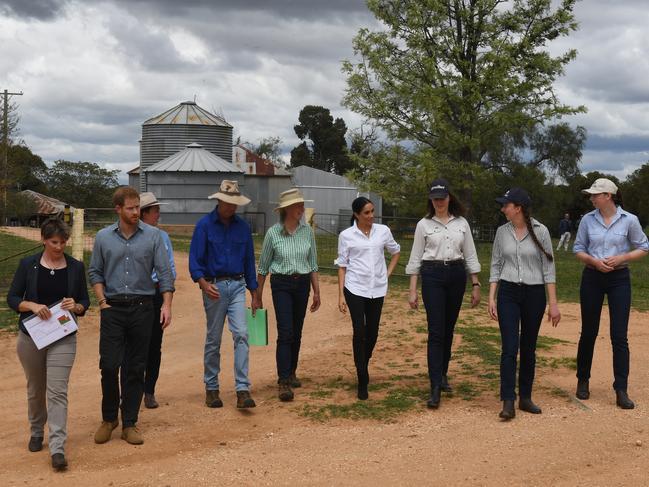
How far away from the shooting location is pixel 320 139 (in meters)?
93.2

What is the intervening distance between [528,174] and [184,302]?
36912 millimetres

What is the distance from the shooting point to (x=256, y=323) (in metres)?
7.84

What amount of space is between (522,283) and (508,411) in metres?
1.06

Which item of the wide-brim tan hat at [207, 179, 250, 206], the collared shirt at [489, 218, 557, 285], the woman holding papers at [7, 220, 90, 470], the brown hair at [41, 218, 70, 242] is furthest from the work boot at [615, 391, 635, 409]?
the brown hair at [41, 218, 70, 242]

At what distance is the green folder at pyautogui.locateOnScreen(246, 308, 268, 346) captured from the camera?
7.84 m

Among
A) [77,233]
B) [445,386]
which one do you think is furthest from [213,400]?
[77,233]

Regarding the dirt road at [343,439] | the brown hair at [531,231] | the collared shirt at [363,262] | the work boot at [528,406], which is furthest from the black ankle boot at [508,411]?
the collared shirt at [363,262]

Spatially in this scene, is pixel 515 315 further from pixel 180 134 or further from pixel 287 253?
pixel 180 134

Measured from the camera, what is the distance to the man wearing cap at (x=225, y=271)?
291 inches

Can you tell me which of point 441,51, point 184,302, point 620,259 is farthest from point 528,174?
point 620,259

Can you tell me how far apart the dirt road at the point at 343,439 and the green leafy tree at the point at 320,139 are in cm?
8229

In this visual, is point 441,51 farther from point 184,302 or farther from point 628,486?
point 628,486

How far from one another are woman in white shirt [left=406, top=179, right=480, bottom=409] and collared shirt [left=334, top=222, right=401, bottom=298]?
1.05 ft

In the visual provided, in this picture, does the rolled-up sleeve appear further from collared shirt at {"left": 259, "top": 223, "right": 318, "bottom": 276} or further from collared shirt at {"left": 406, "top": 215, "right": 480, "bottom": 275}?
collared shirt at {"left": 259, "top": 223, "right": 318, "bottom": 276}
